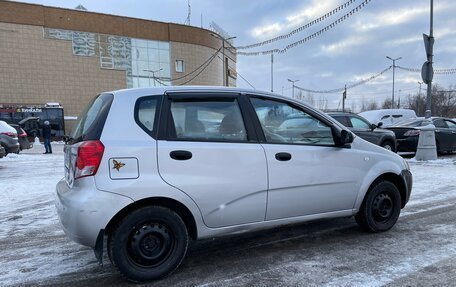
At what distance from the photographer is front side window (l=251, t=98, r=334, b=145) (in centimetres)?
436

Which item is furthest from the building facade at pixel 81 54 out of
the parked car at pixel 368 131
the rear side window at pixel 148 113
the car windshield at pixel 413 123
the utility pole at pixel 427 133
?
the rear side window at pixel 148 113

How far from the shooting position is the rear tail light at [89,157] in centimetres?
354

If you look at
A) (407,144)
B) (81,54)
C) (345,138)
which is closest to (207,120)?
(345,138)

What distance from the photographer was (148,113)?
3832 mm

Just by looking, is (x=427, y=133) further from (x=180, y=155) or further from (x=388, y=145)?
(x=180, y=155)

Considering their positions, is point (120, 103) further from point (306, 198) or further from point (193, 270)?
point (306, 198)

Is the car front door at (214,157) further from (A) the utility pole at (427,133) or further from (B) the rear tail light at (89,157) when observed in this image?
(A) the utility pole at (427,133)

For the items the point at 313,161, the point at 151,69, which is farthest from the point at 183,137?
the point at 151,69

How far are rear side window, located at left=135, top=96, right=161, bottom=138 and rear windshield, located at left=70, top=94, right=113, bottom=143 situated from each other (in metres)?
0.28

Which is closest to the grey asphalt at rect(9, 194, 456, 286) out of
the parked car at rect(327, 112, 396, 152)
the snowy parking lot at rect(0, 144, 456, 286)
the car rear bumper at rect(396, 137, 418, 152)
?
the snowy parking lot at rect(0, 144, 456, 286)

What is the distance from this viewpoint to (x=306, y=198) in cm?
447

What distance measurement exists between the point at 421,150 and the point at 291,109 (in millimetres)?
9886

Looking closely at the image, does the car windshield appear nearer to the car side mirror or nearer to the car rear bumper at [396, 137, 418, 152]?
the car rear bumper at [396, 137, 418, 152]

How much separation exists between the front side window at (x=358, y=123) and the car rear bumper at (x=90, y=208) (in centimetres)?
1053
